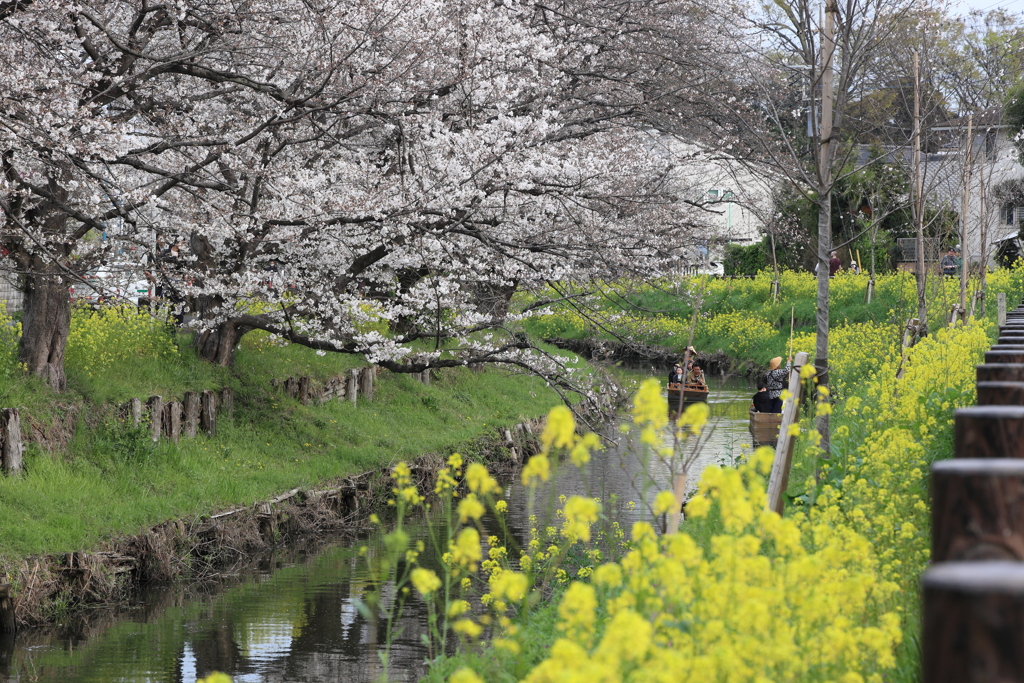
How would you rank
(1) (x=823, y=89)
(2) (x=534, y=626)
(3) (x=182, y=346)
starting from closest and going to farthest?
(2) (x=534, y=626) → (1) (x=823, y=89) → (3) (x=182, y=346)

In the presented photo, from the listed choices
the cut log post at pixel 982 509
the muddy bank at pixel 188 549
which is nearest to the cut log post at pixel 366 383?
the muddy bank at pixel 188 549

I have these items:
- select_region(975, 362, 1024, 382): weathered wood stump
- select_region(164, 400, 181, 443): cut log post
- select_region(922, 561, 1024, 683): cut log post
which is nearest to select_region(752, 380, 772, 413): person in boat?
select_region(164, 400, 181, 443): cut log post

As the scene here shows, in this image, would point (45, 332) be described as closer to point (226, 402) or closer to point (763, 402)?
point (226, 402)

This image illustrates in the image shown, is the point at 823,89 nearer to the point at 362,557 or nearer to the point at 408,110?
the point at 408,110

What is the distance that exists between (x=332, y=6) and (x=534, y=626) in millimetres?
8318

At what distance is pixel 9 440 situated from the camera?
10570 millimetres

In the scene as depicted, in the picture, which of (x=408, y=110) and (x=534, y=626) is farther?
(x=408, y=110)

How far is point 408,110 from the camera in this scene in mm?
13289

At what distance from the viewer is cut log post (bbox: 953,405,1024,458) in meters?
2.74

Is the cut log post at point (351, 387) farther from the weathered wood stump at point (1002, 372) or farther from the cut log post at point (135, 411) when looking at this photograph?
the weathered wood stump at point (1002, 372)

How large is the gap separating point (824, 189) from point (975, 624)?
7234 mm

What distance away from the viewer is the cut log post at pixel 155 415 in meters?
12.7

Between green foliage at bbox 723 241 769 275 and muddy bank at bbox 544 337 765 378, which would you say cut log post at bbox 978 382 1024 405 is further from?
green foliage at bbox 723 241 769 275

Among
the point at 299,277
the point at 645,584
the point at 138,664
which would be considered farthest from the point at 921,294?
the point at 645,584
